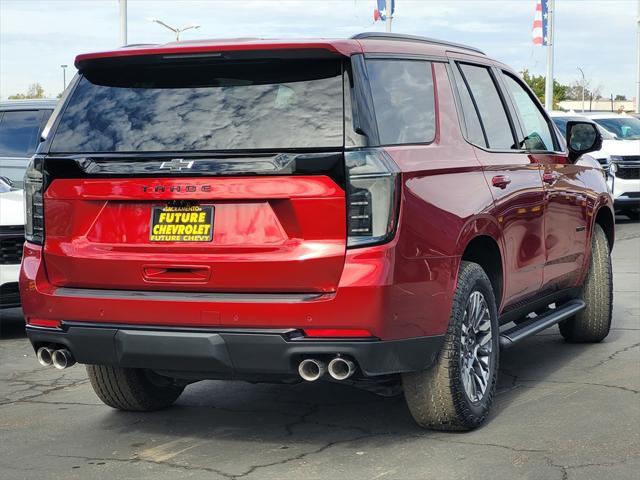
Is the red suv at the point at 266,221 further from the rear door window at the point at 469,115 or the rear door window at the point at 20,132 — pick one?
the rear door window at the point at 20,132

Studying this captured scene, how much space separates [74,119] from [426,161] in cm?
164

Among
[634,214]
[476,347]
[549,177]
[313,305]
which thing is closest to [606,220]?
[549,177]

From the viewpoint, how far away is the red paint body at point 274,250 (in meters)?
5.06

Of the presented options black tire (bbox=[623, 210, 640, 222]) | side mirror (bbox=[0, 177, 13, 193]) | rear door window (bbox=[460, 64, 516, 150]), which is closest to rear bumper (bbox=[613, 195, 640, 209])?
black tire (bbox=[623, 210, 640, 222])

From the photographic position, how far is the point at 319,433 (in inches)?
233

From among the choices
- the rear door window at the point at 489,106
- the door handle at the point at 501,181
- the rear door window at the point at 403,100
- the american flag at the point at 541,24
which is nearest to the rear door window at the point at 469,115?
the rear door window at the point at 489,106

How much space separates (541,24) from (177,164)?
124 ft

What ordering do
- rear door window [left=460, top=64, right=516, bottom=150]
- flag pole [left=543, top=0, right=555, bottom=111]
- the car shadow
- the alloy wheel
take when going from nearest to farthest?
1. the alloy wheel
2. rear door window [left=460, top=64, right=516, bottom=150]
3. the car shadow
4. flag pole [left=543, top=0, right=555, bottom=111]

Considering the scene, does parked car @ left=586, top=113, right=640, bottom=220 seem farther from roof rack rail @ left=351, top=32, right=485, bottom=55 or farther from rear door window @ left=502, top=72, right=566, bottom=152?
roof rack rail @ left=351, top=32, right=485, bottom=55

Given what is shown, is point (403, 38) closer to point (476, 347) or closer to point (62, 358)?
point (476, 347)

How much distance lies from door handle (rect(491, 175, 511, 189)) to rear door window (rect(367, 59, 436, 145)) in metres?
0.63

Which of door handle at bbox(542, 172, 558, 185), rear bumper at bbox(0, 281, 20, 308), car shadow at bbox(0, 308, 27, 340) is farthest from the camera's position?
car shadow at bbox(0, 308, 27, 340)

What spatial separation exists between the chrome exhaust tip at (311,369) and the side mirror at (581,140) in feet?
10.8

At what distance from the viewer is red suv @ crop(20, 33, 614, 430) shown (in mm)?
5074
